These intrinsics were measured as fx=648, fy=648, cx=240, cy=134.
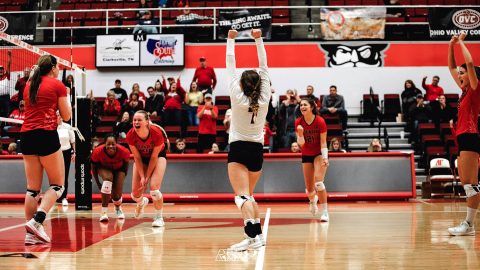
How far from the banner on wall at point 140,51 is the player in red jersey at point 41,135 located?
46.6ft

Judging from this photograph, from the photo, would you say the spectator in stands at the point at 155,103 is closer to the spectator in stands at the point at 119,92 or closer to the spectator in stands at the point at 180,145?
the spectator in stands at the point at 119,92

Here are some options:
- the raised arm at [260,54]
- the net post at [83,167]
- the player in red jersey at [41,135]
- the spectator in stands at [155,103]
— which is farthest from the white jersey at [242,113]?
the spectator in stands at [155,103]

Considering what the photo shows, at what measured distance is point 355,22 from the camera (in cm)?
2109

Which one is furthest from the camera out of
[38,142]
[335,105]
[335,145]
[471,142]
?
[335,105]

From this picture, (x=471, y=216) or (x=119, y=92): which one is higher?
(x=119, y=92)

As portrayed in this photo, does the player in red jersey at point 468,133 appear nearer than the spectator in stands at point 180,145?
Yes

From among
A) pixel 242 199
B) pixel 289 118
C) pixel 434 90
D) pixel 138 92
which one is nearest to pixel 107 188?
pixel 242 199

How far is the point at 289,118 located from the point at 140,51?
645cm

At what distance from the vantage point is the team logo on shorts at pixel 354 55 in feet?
71.5

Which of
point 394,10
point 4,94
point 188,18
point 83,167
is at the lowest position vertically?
point 83,167

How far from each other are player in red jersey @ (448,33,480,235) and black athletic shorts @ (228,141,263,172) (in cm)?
282

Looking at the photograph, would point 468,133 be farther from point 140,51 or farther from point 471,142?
point 140,51

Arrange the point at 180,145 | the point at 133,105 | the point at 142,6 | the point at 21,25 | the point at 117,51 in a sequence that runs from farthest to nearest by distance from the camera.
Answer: the point at 142,6
the point at 117,51
the point at 21,25
the point at 133,105
the point at 180,145

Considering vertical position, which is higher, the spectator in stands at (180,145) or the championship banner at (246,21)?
the championship banner at (246,21)
